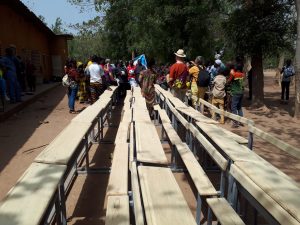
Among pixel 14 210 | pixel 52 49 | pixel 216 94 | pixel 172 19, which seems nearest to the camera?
pixel 14 210

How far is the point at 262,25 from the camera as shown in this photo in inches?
459

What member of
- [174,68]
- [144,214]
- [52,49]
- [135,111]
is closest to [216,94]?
[174,68]

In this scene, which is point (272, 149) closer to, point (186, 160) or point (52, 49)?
point (186, 160)

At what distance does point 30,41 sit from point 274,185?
18.8 meters

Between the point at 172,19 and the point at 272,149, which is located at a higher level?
the point at 172,19

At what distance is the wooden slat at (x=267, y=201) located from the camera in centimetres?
213

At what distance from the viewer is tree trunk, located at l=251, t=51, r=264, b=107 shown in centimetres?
1212

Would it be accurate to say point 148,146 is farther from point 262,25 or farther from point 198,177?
point 262,25

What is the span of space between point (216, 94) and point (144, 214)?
6664 mm

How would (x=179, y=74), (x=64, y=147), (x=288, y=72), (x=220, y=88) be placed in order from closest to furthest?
(x=64, y=147)
(x=179, y=74)
(x=220, y=88)
(x=288, y=72)

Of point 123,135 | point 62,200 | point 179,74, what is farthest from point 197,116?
point 62,200

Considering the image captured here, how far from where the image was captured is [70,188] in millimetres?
4785

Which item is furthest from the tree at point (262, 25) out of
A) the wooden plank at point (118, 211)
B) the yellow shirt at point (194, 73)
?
the wooden plank at point (118, 211)

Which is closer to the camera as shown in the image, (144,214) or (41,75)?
(144,214)
